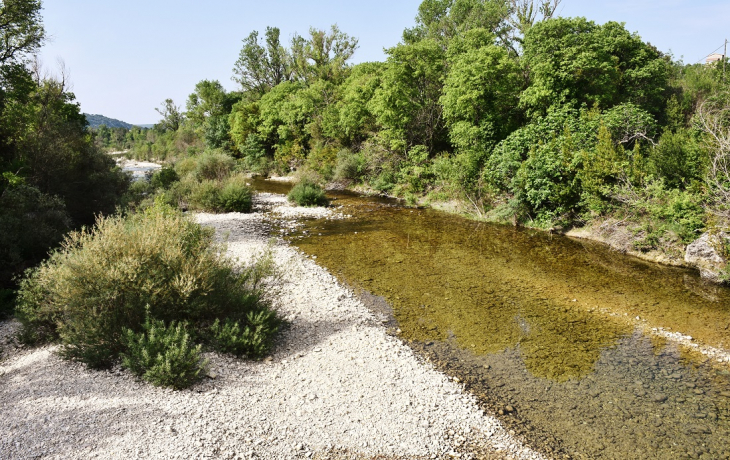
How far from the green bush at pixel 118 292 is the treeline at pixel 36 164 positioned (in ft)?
10.7

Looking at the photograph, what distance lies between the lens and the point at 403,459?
5277 millimetres

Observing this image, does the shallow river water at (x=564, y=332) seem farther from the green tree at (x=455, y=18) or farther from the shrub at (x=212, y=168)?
the green tree at (x=455, y=18)

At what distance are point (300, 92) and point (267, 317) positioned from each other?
4070 cm

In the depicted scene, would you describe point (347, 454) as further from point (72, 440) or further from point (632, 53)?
point (632, 53)

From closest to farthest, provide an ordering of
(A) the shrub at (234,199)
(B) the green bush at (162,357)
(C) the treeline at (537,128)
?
1. (B) the green bush at (162,357)
2. (C) the treeline at (537,128)
3. (A) the shrub at (234,199)

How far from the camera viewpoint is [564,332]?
9336 mm

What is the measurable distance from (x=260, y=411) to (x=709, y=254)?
14.3 meters

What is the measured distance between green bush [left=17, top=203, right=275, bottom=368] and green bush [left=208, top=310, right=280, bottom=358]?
196 millimetres

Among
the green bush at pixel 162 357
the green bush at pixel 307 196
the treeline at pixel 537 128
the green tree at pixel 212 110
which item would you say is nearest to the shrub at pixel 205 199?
the green bush at pixel 307 196

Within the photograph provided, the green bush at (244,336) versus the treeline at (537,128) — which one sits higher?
the treeline at (537,128)

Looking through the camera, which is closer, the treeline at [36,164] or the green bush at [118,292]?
the green bush at [118,292]

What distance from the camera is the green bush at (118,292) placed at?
667cm

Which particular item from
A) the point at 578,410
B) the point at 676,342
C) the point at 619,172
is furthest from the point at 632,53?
the point at 578,410

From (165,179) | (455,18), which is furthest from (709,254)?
(455,18)
